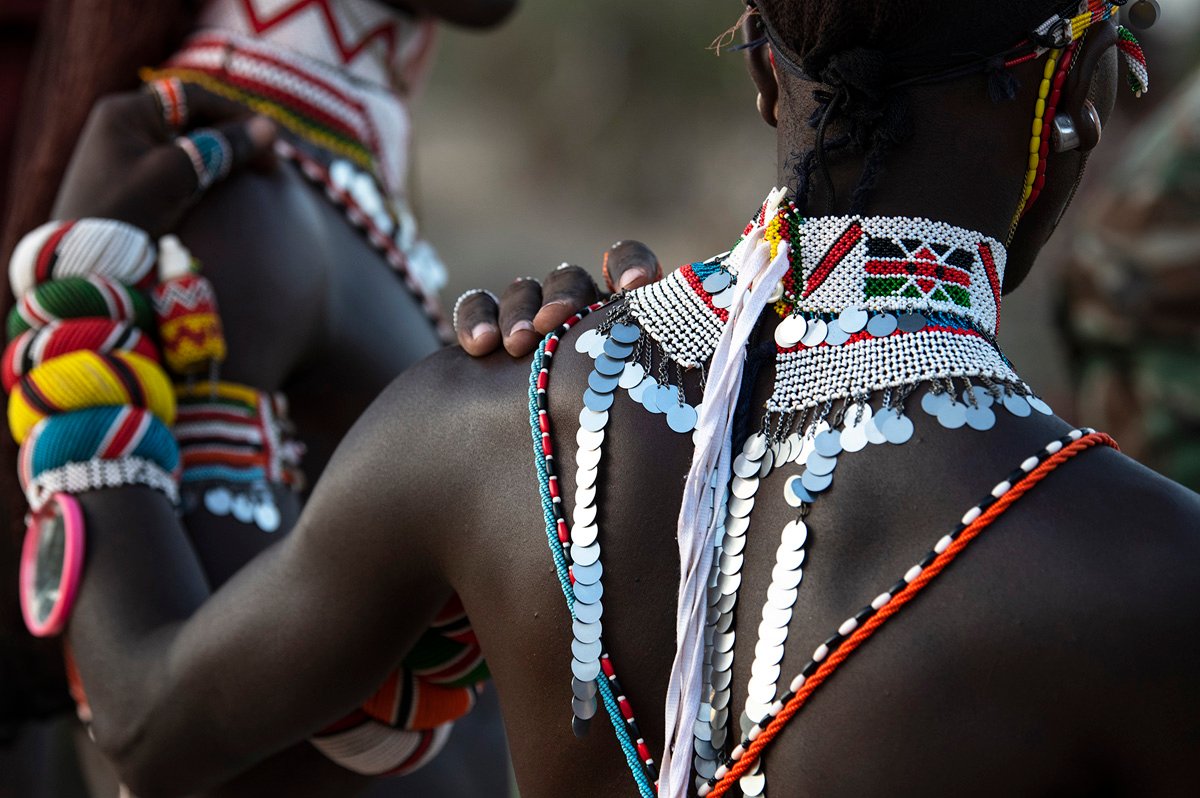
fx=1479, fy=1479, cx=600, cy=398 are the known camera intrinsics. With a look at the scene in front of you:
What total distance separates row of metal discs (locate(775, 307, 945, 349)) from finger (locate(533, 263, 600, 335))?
25 cm

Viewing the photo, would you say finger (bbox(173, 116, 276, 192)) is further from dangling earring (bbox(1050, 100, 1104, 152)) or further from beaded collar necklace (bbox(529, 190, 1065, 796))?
dangling earring (bbox(1050, 100, 1104, 152))

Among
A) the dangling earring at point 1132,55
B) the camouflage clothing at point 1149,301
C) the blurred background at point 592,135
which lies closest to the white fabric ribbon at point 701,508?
the dangling earring at point 1132,55

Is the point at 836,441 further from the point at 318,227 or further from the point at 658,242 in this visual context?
the point at 658,242

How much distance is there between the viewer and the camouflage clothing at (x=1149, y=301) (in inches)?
186

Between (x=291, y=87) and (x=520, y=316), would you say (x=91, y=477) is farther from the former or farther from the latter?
(x=291, y=87)

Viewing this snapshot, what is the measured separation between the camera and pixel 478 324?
156 centimetres

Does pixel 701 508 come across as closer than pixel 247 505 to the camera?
Yes

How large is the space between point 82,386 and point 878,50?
1167mm

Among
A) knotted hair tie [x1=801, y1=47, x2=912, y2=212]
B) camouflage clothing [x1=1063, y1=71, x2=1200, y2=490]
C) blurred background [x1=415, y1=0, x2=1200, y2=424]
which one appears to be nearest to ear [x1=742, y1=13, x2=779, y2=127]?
knotted hair tie [x1=801, y1=47, x2=912, y2=212]

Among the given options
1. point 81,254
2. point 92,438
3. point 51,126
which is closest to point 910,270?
point 92,438

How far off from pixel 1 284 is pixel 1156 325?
12.0 ft

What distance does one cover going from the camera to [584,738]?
1416 millimetres

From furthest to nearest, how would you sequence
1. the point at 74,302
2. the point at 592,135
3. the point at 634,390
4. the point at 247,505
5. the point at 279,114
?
1. the point at 592,135
2. the point at 279,114
3. the point at 247,505
4. the point at 74,302
5. the point at 634,390

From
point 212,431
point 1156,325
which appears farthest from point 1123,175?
point 212,431
